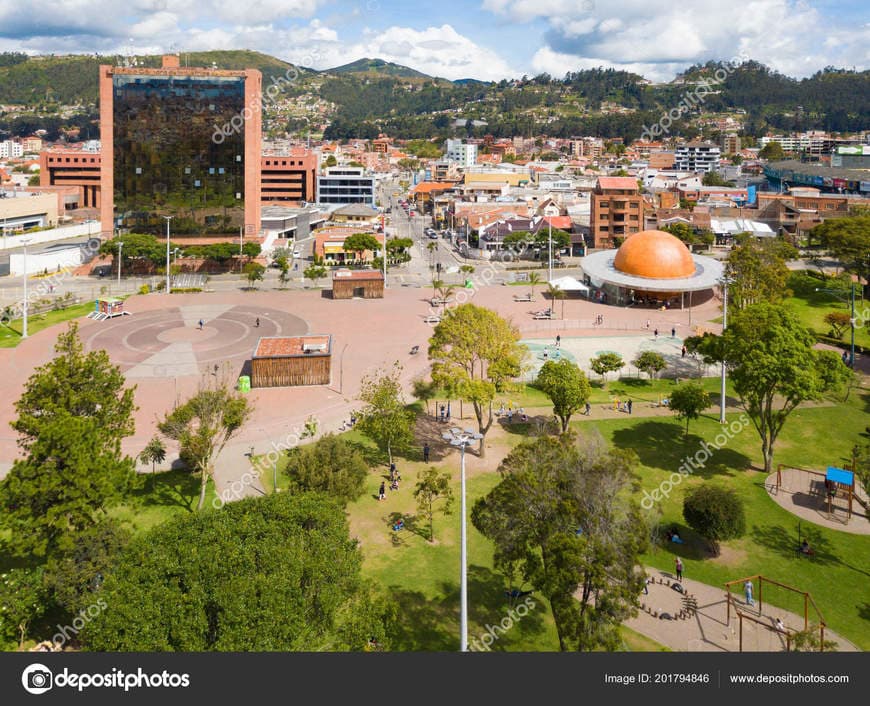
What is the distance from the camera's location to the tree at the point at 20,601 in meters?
18.6

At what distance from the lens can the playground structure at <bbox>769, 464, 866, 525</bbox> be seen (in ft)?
95.9

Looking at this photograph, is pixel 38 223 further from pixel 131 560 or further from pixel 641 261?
pixel 131 560

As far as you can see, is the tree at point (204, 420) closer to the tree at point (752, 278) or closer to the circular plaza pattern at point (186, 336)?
the circular plaza pattern at point (186, 336)

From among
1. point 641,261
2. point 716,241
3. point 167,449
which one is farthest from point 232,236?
point 716,241

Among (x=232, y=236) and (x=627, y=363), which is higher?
(x=232, y=236)

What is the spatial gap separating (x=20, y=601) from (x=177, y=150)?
81.8m

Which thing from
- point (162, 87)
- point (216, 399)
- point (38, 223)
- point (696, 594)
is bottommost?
point (696, 594)

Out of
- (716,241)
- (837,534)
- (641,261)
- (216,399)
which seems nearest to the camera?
(837,534)

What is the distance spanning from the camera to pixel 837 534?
27.5 meters

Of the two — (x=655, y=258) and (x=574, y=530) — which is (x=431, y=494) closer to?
(x=574, y=530)

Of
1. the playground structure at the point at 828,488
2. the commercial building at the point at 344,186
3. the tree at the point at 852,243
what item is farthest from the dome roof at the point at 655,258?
the commercial building at the point at 344,186

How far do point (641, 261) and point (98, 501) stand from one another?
61.3m

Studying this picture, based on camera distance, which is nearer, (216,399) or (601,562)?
(601,562)

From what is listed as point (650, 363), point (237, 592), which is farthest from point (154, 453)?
point (650, 363)
